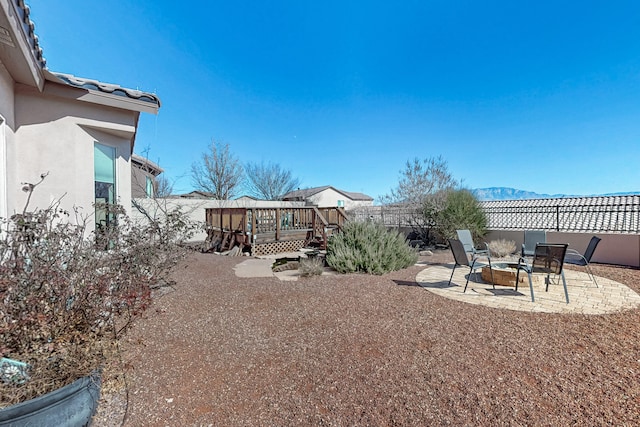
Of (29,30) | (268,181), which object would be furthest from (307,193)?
(29,30)

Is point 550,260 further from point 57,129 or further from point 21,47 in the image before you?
point 57,129

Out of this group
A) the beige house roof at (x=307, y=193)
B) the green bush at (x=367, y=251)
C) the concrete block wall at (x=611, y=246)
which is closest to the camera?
the green bush at (x=367, y=251)

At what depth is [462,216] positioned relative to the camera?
1125 cm

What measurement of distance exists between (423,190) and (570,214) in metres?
5.67

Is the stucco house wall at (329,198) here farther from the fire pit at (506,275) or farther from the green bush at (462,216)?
the fire pit at (506,275)

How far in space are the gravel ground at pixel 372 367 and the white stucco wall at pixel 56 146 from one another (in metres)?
2.42

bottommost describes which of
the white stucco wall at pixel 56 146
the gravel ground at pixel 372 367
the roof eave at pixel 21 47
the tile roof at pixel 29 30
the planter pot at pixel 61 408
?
the gravel ground at pixel 372 367

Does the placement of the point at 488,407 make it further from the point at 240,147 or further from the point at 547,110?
the point at 240,147

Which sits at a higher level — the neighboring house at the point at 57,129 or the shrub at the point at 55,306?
the neighboring house at the point at 57,129

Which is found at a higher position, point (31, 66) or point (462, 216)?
point (31, 66)

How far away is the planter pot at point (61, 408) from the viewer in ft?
5.25

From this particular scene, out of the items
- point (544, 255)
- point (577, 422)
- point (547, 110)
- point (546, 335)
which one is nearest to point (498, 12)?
point (547, 110)

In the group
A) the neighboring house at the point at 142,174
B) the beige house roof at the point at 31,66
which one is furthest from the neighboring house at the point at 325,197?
the beige house roof at the point at 31,66

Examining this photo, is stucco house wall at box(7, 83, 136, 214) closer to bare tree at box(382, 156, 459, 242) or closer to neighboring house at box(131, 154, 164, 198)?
neighboring house at box(131, 154, 164, 198)
